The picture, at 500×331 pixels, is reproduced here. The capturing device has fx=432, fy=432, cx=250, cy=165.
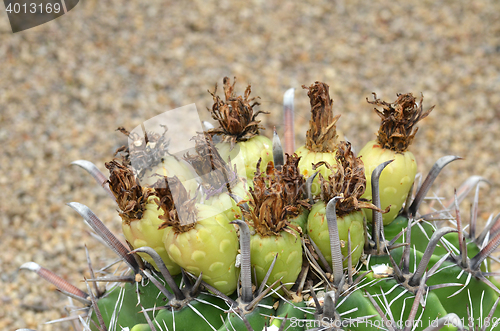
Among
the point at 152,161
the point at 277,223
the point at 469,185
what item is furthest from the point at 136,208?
the point at 469,185

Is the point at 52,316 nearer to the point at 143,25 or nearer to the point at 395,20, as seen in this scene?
the point at 143,25

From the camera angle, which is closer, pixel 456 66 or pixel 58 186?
pixel 58 186

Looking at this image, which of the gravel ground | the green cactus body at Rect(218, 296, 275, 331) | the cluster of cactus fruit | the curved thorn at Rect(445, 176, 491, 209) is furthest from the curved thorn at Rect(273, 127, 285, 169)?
the gravel ground

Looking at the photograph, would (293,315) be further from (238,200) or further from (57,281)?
(57,281)

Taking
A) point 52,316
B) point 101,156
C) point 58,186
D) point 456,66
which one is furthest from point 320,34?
point 52,316

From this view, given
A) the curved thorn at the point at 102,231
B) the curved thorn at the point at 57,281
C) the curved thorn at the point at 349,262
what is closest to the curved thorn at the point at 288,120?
the curved thorn at the point at 349,262

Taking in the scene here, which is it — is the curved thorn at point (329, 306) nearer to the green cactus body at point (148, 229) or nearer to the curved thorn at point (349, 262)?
the curved thorn at point (349, 262)
